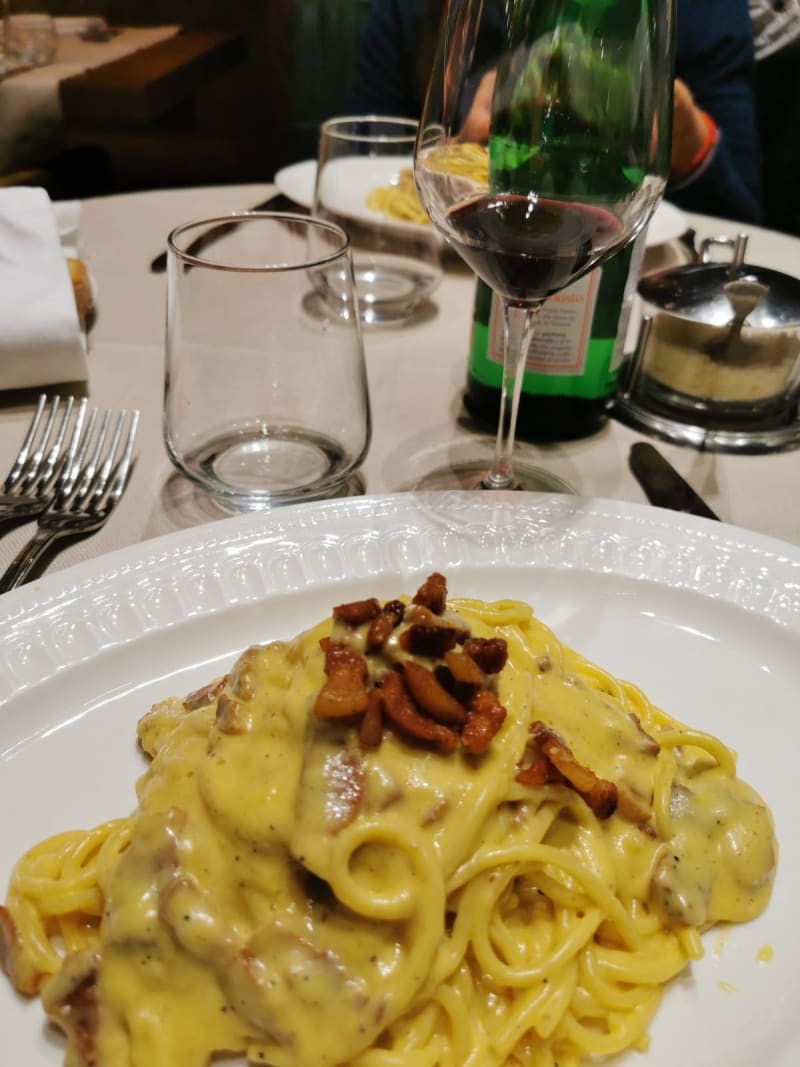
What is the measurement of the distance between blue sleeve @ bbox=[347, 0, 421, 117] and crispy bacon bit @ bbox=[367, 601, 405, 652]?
3.53 metres

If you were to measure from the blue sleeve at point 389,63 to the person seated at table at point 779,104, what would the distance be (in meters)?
1.69

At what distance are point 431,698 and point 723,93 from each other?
382 cm

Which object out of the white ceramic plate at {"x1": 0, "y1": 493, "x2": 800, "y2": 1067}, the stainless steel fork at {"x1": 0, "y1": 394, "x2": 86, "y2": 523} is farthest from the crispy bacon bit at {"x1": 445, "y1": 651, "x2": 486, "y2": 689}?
the stainless steel fork at {"x1": 0, "y1": 394, "x2": 86, "y2": 523}

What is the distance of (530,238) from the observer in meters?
1.39

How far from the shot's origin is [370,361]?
2279 millimetres

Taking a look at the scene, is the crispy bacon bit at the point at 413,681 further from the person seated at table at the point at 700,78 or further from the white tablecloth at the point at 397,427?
the person seated at table at the point at 700,78

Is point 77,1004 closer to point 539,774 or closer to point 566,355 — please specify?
point 539,774

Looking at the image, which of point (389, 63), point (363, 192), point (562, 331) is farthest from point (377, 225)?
point (389, 63)

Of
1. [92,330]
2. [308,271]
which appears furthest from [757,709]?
[92,330]

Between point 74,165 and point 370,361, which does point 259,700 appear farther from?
point 74,165

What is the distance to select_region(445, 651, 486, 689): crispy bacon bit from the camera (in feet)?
3.10

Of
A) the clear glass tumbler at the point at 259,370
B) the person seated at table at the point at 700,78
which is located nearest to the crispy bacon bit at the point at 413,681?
the clear glass tumbler at the point at 259,370

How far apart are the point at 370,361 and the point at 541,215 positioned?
3.00ft

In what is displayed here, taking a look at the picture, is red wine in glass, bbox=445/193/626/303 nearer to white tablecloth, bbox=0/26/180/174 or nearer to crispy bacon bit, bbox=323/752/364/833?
crispy bacon bit, bbox=323/752/364/833
